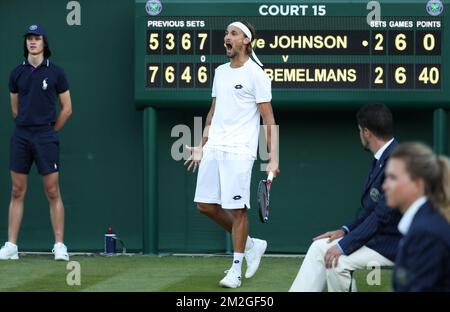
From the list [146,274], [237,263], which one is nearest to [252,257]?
[237,263]

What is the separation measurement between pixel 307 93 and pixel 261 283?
2.19m

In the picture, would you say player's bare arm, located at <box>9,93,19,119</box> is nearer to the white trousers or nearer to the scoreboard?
the scoreboard

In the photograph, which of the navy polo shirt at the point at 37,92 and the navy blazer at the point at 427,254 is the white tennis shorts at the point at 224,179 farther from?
the navy blazer at the point at 427,254

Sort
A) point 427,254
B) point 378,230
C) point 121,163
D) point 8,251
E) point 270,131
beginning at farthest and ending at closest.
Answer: point 121,163, point 8,251, point 270,131, point 378,230, point 427,254

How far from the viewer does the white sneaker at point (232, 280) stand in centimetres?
754

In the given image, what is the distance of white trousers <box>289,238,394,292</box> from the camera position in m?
6.25

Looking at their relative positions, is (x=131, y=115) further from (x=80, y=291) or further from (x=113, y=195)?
(x=80, y=291)

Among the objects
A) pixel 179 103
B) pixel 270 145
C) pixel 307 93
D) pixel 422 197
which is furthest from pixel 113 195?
pixel 422 197

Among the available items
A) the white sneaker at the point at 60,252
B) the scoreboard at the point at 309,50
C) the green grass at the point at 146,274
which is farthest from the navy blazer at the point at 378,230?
the white sneaker at the point at 60,252

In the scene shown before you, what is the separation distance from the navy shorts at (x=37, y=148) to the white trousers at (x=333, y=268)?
132 inches

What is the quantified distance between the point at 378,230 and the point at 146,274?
2619 millimetres

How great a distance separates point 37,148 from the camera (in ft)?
29.7

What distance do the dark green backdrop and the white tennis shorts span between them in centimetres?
222

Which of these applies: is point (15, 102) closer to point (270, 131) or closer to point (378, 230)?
point (270, 131)
